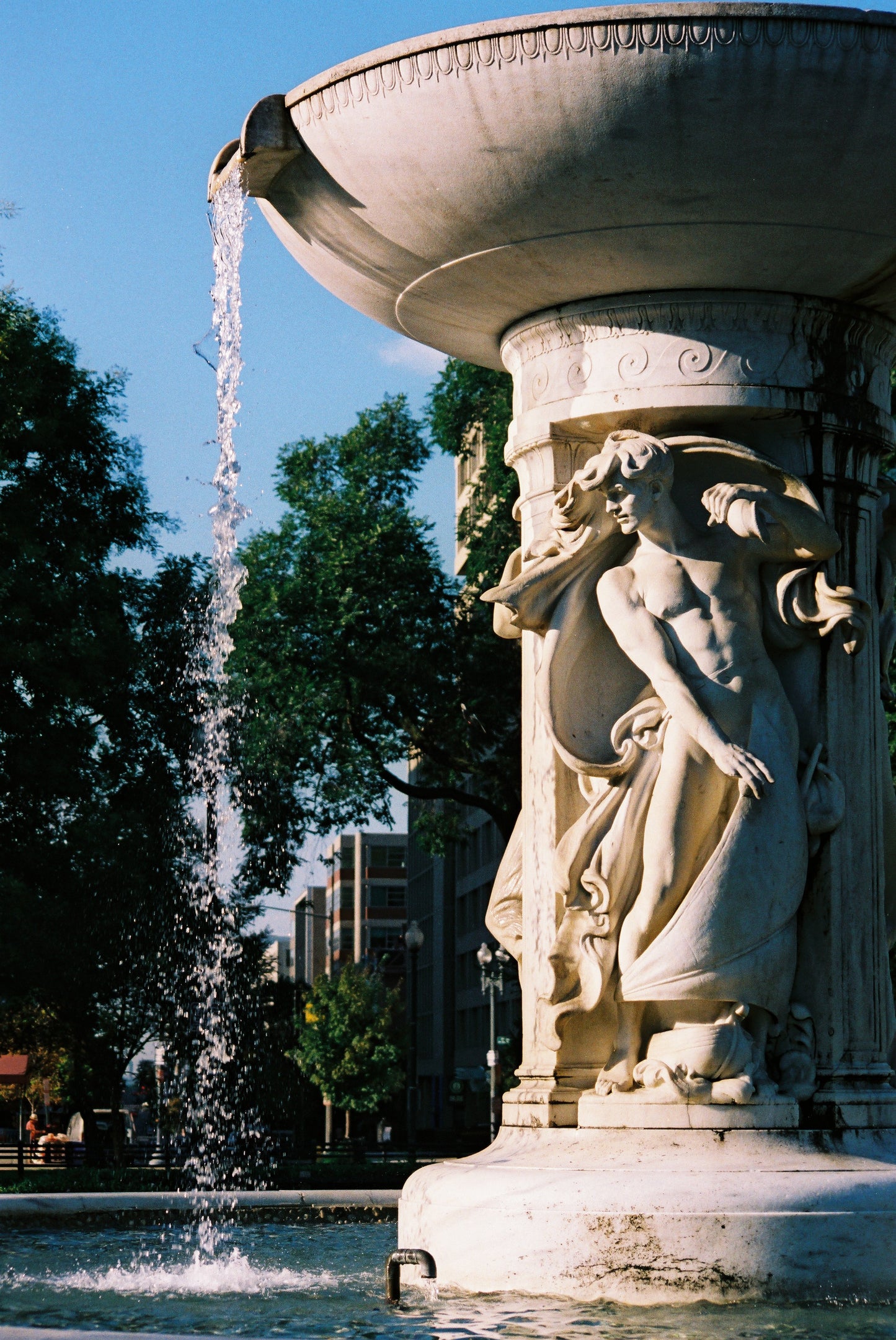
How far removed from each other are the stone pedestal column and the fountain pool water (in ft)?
3.41

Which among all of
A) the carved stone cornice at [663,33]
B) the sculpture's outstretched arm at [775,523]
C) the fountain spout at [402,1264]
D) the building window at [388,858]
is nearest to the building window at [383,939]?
the building window at [388,858]

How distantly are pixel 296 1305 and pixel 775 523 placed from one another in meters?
3.29

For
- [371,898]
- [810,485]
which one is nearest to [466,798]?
[810,485]

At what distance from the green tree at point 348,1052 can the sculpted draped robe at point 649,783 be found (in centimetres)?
4652

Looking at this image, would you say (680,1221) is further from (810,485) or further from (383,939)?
(383,939)

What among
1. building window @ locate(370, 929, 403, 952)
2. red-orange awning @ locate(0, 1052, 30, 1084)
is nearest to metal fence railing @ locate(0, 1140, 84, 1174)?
red-orange awning @ locate(0, 1052, 30, 1084)

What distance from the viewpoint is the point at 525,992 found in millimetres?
7469

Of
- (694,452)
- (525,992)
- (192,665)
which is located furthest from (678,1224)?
(192,665)

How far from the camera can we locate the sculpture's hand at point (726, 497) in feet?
23.4

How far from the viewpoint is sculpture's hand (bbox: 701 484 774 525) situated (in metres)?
7.14

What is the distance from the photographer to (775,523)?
23.5 feet

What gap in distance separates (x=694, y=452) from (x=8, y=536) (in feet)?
57.3

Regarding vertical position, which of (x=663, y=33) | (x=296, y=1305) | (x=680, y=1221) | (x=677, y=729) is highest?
(x=663, y=33)

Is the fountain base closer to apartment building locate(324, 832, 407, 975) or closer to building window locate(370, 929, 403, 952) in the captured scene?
apartment building locate(324, 832, 407, 975)
